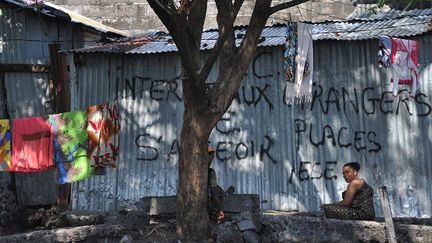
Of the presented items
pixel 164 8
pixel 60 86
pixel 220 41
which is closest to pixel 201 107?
pixel 220 41

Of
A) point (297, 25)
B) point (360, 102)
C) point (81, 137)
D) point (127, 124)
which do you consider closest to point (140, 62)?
point (127, 124)

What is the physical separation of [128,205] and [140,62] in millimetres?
2340

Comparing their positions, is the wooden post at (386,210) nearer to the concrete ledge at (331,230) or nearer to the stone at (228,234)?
the concrete ledge at (331,230)

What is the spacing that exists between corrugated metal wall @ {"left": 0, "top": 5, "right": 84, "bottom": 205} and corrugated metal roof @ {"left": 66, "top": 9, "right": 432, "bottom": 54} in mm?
1361

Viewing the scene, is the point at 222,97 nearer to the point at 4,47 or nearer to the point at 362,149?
the point at 362,149

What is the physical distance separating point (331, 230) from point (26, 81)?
19.8 ft

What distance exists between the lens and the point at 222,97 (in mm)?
7621

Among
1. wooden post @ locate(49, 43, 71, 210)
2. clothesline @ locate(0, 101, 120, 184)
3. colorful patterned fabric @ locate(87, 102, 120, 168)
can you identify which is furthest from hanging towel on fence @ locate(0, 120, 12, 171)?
wooden post @ locate(49, 43, 71, 210)

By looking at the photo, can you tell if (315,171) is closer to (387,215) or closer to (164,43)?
(387,215)

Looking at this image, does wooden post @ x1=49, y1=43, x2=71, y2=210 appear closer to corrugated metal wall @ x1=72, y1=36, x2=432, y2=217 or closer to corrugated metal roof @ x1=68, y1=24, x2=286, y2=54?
corrugated metal wall @ x1=72, y1=36, x2=432, y2=217

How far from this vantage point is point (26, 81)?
36.3ft

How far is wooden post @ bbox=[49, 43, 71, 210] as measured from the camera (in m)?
10.8

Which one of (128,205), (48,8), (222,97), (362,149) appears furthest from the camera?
(48,8)

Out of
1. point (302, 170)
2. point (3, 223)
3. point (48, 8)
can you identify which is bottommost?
point (3, 223)
